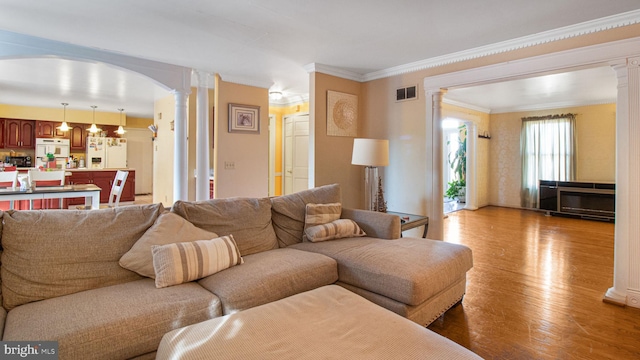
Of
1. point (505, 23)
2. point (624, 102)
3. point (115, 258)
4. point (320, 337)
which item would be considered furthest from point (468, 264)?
point (115, 258)

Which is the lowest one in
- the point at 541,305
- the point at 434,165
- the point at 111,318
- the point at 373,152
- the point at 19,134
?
the point at 541,305

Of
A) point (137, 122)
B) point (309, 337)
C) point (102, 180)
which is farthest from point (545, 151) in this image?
point (137, 122)

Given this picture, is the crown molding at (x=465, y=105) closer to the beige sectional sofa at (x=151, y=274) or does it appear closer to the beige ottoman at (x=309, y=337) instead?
the beige sectional sofa at (x=151, y=274)

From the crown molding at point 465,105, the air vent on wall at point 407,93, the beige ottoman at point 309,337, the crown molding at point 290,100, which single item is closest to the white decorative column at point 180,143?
the crown molding at point 290,100

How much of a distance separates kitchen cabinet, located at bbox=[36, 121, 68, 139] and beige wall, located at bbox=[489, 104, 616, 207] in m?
11.3

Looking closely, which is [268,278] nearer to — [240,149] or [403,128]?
[403,128]

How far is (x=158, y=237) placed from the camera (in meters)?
1.95

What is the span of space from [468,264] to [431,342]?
4.72 feet

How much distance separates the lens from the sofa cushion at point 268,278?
69.2 inches

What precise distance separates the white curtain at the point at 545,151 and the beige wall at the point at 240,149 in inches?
238

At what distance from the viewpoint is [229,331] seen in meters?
1.27

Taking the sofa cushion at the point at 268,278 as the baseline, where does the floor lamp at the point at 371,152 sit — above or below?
above

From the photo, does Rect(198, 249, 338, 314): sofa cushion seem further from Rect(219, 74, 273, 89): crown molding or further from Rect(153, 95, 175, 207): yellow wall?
Rect(153, 95, 175, 207): yellow wall

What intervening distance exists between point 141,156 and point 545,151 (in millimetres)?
11057
